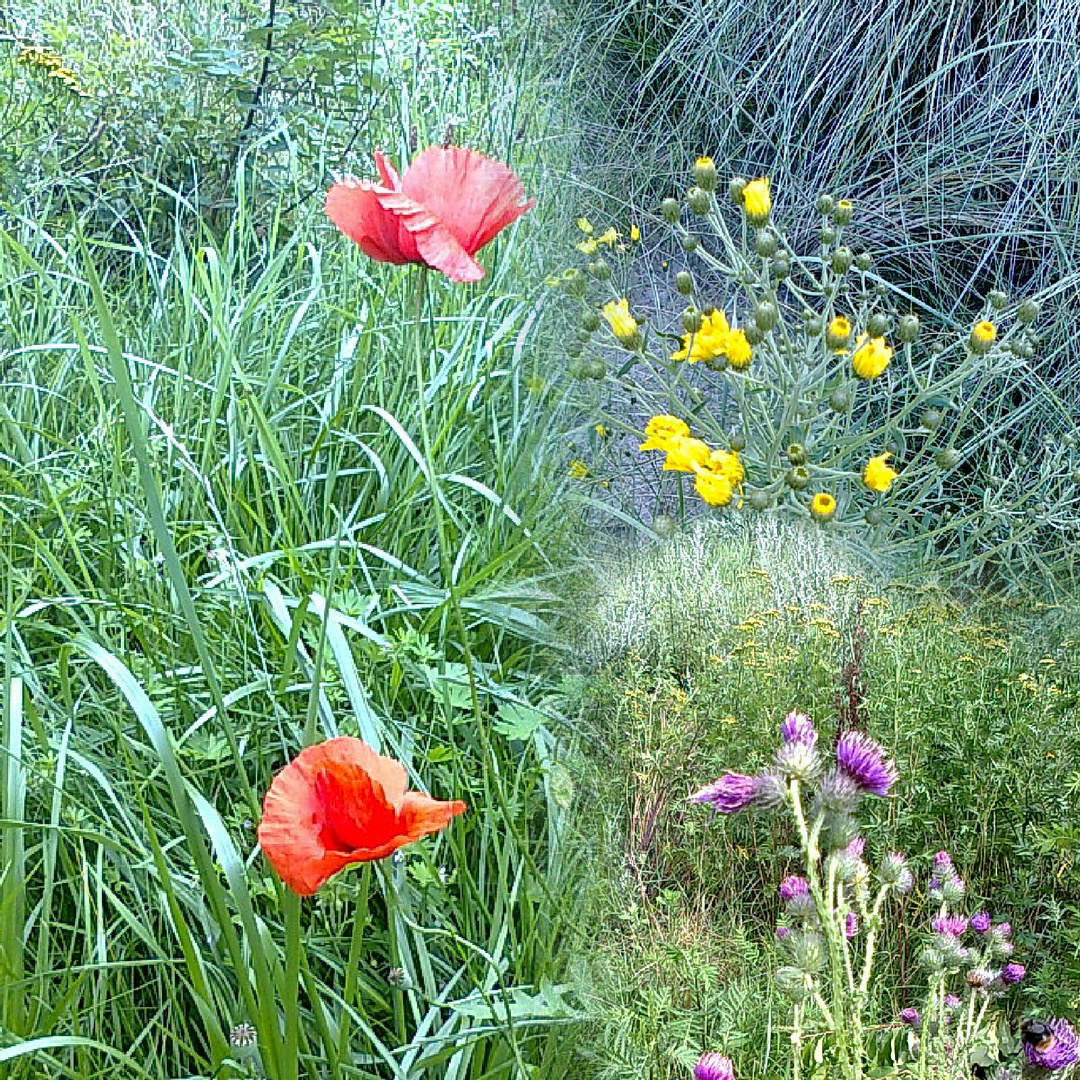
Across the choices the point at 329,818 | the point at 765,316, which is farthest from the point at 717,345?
the point at 329,818

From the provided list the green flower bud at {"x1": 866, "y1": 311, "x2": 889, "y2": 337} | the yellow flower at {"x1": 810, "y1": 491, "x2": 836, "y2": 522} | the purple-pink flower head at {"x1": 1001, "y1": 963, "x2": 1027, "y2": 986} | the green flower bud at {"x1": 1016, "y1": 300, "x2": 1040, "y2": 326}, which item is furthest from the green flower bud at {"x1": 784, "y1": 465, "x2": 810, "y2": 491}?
the purple-pink flower head at {"x1": 1001, "y1": 963, "x2": 1027, "y2": 986}

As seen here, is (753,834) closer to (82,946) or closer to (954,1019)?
(954,1019)

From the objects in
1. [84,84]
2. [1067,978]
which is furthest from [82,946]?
[84,84]

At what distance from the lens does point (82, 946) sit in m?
0.67

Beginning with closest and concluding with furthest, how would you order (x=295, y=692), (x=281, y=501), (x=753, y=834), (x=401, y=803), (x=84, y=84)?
1. (x=401, y=803)
2. (x=753, y=834)
3. (x=295, y=692)
4. (x=281, y=501)
5. (x=84, y=84)

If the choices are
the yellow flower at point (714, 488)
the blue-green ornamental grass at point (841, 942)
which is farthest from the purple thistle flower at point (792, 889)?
the yellow flower at point (714, 488)

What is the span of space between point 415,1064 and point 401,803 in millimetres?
167

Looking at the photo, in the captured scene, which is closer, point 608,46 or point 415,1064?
point 415,1064

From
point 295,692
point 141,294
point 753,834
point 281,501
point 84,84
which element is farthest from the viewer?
point 84,84

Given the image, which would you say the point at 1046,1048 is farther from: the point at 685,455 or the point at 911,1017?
the point at 685,455

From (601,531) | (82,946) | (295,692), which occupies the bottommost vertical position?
(82,946)

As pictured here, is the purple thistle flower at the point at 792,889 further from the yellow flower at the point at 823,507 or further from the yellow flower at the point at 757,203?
the yellow flower at the point at 757,203

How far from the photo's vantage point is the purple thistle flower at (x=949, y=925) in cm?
59

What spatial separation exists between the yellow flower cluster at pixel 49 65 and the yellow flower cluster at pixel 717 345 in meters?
1.01
